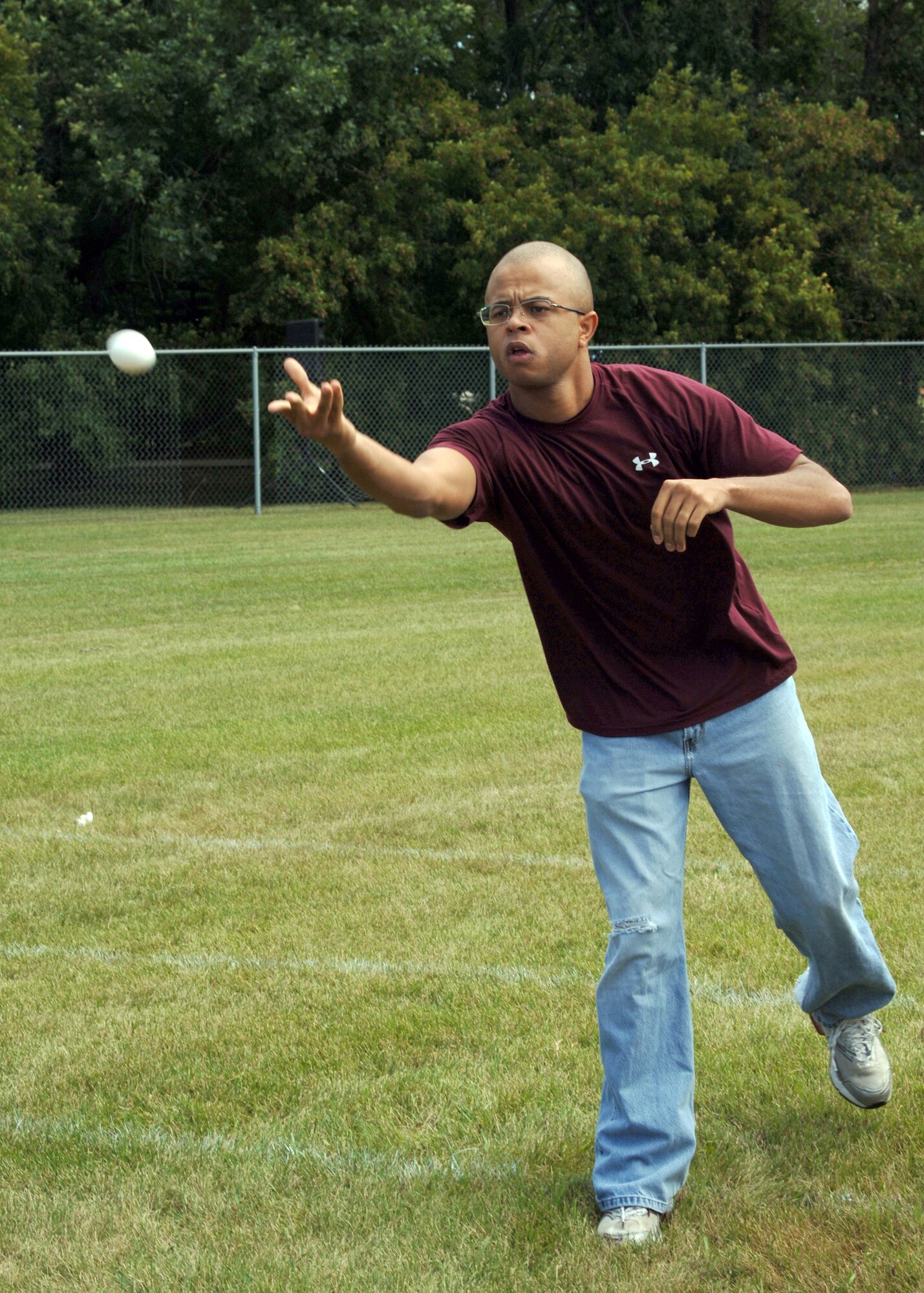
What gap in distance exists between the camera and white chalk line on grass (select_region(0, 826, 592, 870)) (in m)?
5.76

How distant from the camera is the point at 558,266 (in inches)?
128

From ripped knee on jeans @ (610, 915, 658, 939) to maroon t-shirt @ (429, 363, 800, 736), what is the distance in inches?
15.6

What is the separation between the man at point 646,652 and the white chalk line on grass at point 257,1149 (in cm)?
38

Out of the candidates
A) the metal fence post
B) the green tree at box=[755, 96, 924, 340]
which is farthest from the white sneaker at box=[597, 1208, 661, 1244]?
the green tree at box=[755, 96, 924, 340]

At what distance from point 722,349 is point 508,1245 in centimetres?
2395

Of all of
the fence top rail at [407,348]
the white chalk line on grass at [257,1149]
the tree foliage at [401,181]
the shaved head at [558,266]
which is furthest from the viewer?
the tree foliage at [401,181]

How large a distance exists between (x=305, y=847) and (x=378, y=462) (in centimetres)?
331

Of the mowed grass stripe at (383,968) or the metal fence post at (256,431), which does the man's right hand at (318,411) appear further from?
→ the metal fence post at (256,431)

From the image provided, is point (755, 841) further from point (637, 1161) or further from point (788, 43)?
point (788, 43)

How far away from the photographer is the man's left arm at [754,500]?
9.48ft

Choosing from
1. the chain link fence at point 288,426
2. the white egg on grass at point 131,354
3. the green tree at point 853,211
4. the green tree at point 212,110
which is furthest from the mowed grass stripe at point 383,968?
the green tree at point 853,211

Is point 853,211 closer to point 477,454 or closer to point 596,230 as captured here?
point 596,230

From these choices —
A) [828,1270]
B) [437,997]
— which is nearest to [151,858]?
[437,997]

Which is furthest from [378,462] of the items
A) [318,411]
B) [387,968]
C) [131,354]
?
[131,354]
